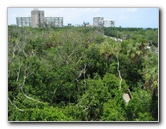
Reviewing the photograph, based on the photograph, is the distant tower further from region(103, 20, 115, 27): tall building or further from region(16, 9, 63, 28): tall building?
region(103, 20, 115, 27): tall building

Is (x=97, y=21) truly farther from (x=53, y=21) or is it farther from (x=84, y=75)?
(x=84, y=75)

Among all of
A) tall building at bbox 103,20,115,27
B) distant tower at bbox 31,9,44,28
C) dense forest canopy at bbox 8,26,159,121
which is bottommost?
dense forest canopy at bbox 8,26,159,121

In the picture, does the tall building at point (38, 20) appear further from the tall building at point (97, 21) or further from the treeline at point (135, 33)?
the treeline at point (135, 33)

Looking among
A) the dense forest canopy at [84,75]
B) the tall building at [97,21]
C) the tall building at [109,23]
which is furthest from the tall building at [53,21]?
the tall building at [109,23]

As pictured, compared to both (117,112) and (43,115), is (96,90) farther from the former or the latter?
(43,115)

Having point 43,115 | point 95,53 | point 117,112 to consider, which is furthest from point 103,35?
point 43,115

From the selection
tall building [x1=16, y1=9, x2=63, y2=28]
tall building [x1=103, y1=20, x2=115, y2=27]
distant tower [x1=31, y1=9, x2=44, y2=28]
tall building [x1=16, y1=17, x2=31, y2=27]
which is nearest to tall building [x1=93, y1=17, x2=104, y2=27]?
tall building [x1=103, y1=20, x2=115, y2=27]
